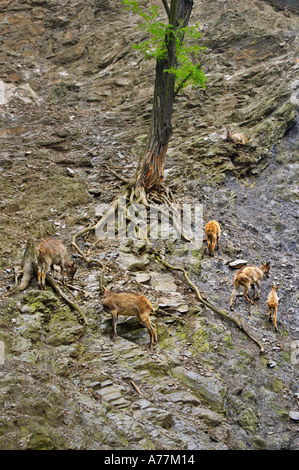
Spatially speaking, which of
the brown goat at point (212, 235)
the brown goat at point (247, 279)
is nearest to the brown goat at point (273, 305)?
the brown goat at point (247, 279)

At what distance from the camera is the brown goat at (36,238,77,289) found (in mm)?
7529

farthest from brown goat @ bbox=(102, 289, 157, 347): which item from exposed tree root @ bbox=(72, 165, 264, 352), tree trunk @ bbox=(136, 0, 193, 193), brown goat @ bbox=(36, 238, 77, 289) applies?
tree trunk @ bbox=(136, 0, 193, 193)

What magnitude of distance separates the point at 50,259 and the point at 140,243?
2.62 metres

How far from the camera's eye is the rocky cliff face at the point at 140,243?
558cm

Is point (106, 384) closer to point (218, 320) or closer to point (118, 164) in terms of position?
point (218, 320)

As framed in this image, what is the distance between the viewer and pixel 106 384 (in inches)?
230

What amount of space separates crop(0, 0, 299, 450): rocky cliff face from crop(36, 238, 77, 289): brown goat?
11.3 inches

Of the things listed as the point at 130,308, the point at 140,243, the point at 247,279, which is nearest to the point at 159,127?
the point at 140,243
